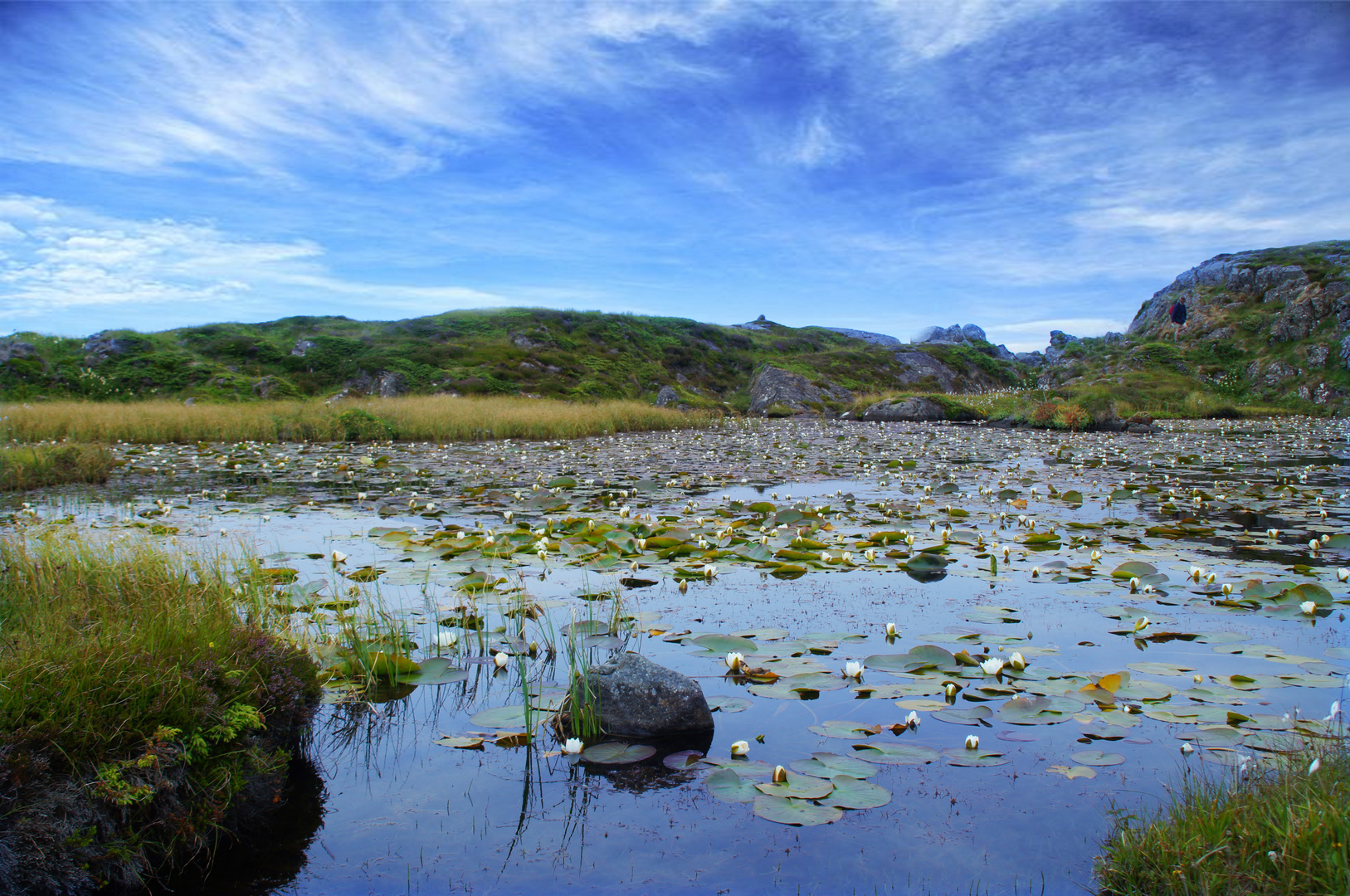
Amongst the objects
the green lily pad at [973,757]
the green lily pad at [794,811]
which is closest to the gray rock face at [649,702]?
the green lily pad at [794,811]

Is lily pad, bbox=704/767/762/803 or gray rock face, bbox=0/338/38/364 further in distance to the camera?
gray rock face, bbox=0/338/38/364

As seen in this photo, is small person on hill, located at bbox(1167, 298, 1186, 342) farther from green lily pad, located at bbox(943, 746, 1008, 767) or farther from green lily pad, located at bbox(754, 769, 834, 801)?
green lily pad, located at bbox(754, 769, 834, 801)

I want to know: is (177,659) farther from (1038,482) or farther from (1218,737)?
(1038,482)

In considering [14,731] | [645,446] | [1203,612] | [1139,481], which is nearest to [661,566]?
[1203,612]

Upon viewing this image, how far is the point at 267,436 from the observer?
2223cm

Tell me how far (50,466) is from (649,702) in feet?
45.8

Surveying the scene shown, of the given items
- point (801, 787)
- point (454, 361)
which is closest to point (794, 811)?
point (801, 787)

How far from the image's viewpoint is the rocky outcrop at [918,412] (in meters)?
35.4

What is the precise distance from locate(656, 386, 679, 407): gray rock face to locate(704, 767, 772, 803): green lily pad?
33.6 meters

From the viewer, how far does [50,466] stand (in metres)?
12.6

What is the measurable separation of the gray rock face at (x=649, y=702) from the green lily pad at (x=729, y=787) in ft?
1.55

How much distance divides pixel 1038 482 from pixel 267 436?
21347mm

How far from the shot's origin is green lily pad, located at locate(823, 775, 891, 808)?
3.08m

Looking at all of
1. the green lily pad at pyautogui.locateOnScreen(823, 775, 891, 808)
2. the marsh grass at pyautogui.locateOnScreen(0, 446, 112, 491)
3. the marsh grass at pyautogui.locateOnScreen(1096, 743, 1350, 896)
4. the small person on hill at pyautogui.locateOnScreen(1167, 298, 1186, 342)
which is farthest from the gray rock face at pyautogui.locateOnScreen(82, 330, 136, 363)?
the small person on hill at pyautogui.locateOnScreen(1167, 298, 1186, 342)
